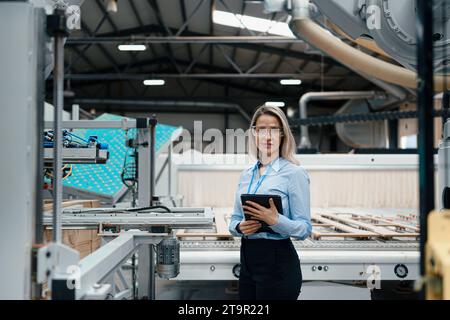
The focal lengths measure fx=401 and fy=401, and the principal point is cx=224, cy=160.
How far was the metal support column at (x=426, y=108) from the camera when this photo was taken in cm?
87

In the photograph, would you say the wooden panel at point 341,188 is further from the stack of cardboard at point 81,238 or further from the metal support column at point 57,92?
the metal support column at point 57,92

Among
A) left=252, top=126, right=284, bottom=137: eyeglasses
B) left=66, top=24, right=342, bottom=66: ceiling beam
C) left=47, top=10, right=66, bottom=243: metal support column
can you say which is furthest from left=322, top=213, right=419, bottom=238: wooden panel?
left=66, top=24, right=342, bottom=66: ceiling beam

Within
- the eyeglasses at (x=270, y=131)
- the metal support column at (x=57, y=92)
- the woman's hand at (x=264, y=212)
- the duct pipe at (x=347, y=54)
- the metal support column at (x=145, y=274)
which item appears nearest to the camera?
the metal support column at (x=57, y=92)

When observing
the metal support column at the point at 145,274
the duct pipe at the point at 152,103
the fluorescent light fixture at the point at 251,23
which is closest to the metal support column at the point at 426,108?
the metal support column at the point at 145,274

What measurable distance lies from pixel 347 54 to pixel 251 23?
13.5 feet

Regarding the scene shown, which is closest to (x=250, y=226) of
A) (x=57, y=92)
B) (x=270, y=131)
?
(x=270, y=131)

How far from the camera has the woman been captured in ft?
5.24

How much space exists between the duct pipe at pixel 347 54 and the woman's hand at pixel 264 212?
2.77m

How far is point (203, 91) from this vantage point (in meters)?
14.7

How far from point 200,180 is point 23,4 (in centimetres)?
400

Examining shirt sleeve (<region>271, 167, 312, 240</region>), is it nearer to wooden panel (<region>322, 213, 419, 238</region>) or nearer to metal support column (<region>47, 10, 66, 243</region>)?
metal support column (<region>47, 10, 66, 243</region>)

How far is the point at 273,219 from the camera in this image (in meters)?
1.57

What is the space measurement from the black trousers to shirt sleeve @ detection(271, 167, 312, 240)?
0.26 feet
